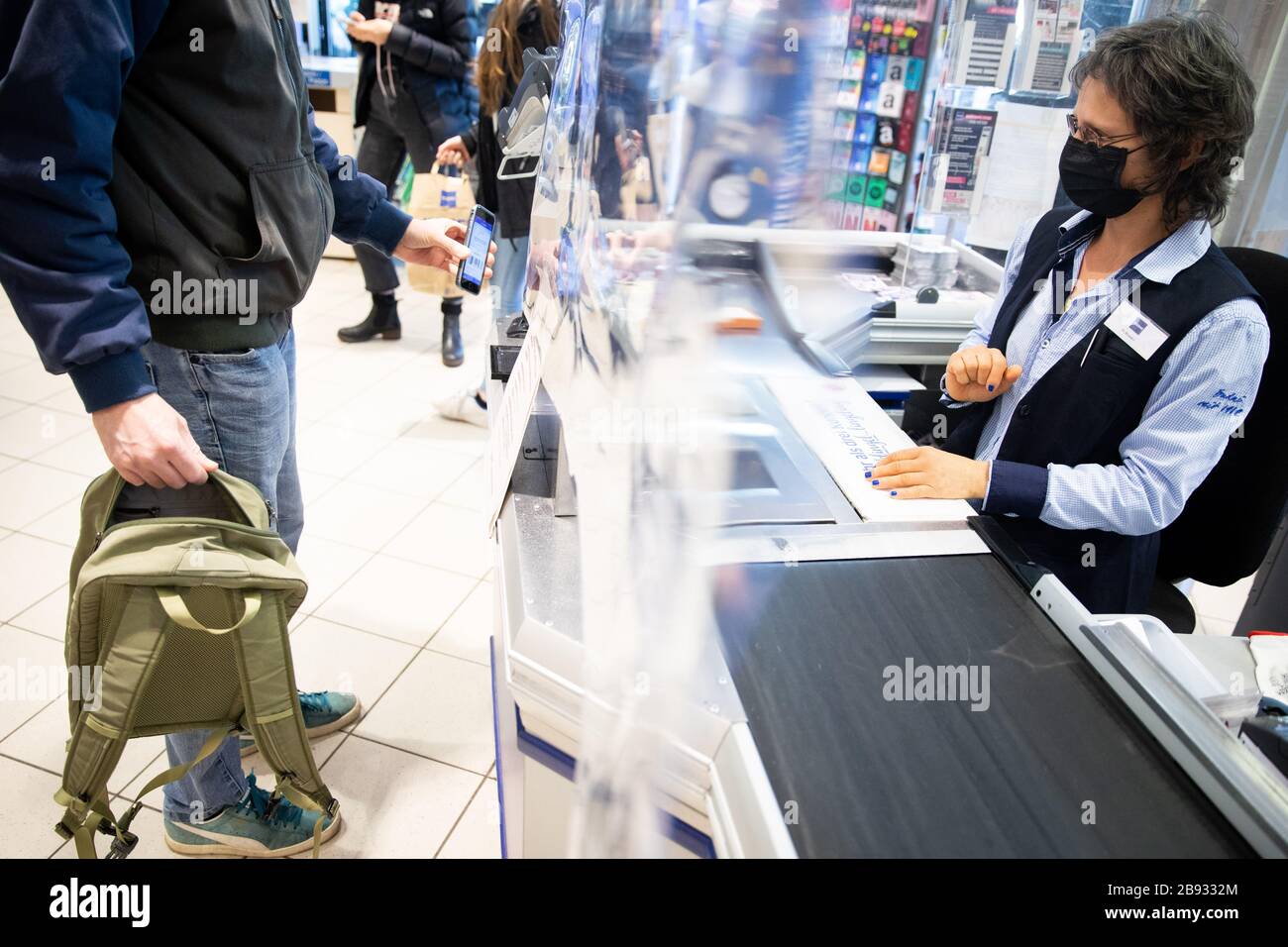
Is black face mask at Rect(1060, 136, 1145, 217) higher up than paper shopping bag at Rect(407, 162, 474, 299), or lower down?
higher up

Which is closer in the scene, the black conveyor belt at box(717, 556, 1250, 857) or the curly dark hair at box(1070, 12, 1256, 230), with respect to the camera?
the black conveyor belt at box(717, 556, 1250, 857)

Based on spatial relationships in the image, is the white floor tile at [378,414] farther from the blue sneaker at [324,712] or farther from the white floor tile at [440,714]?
the blue sneaker at [324,712]

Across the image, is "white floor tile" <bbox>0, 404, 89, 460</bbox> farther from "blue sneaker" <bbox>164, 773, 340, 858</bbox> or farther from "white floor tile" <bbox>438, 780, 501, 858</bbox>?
"white floor tile" <bbox>438, 780, 501, 858</bbox>

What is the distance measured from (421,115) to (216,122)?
2863 mm

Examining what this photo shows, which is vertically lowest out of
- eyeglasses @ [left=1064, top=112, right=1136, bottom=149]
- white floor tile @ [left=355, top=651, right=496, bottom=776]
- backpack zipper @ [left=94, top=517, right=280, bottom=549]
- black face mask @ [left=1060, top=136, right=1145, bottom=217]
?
white floor tile @ [left=355, top=651, right=496, bottom=776]

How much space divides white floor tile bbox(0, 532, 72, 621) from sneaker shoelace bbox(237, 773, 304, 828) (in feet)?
3.42

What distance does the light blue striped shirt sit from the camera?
139 cm

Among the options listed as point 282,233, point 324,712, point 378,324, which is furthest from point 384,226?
Result: point 378,324

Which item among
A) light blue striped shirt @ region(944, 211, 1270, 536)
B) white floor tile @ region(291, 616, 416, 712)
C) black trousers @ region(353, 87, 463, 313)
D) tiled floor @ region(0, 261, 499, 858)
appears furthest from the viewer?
black trousers @ region(353, 87, 463, 313)

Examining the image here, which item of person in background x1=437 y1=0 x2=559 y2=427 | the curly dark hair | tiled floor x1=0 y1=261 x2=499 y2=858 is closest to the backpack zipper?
tiled floor x1=0 y1=261 x2=499 y2=858

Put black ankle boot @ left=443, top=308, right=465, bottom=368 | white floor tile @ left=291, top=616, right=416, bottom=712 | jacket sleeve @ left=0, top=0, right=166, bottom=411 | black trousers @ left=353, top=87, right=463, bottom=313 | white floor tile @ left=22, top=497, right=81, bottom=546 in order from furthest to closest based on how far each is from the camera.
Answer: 1. black ankle boot @ left=443, top=308, right=465, bottom=368
2. black trousers @ left=353, top=87, right=463, bottom=313
3. white floor tile @ left=22, top=497, right=81, bottom=546
4. white floor tile @ left=291, top=616, right=416, bottom=712
5. jacket sleeve @ left=0, top=0, right=166, bottom=411

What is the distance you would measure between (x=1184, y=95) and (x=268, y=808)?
214cm
